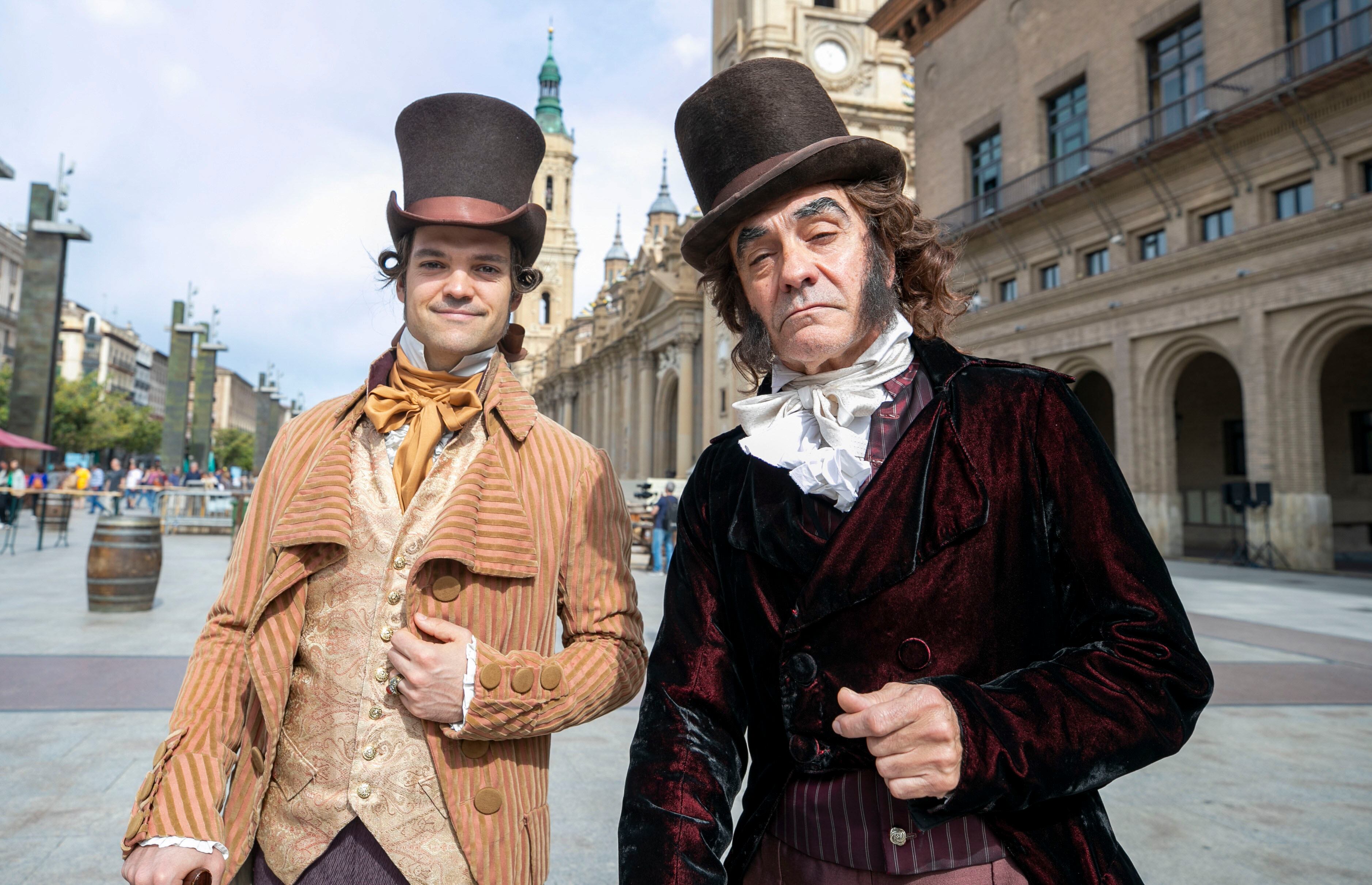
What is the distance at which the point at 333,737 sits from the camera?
1.75m

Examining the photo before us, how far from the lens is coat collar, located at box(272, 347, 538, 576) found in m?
1.78

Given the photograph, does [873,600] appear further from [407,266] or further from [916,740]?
[407,266]

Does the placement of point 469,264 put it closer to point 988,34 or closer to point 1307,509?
point 1307,509

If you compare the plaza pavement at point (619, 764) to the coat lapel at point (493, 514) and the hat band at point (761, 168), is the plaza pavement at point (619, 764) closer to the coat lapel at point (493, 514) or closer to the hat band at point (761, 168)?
the coat lapel at point (493, 514)

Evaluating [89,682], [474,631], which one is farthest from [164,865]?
[89,682]

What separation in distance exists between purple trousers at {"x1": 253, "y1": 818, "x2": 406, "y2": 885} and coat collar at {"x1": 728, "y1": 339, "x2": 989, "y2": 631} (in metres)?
0.97

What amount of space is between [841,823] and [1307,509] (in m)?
20.7

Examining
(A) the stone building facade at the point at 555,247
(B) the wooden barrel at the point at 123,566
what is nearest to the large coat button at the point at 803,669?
(B) the wooden barrel at the point at 123,566

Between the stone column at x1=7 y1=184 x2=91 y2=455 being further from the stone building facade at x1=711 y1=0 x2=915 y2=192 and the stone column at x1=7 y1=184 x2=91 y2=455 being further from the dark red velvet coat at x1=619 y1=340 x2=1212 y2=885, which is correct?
the dark red velvet coat at x1=619 y1=340 x2=1212 y2=885

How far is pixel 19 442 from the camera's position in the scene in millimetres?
20516

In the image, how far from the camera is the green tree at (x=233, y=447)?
3708 inches

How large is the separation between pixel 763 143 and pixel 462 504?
1.02m

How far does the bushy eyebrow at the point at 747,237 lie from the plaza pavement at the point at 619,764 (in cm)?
277

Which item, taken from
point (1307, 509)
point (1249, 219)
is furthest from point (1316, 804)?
point (1249, 219)
